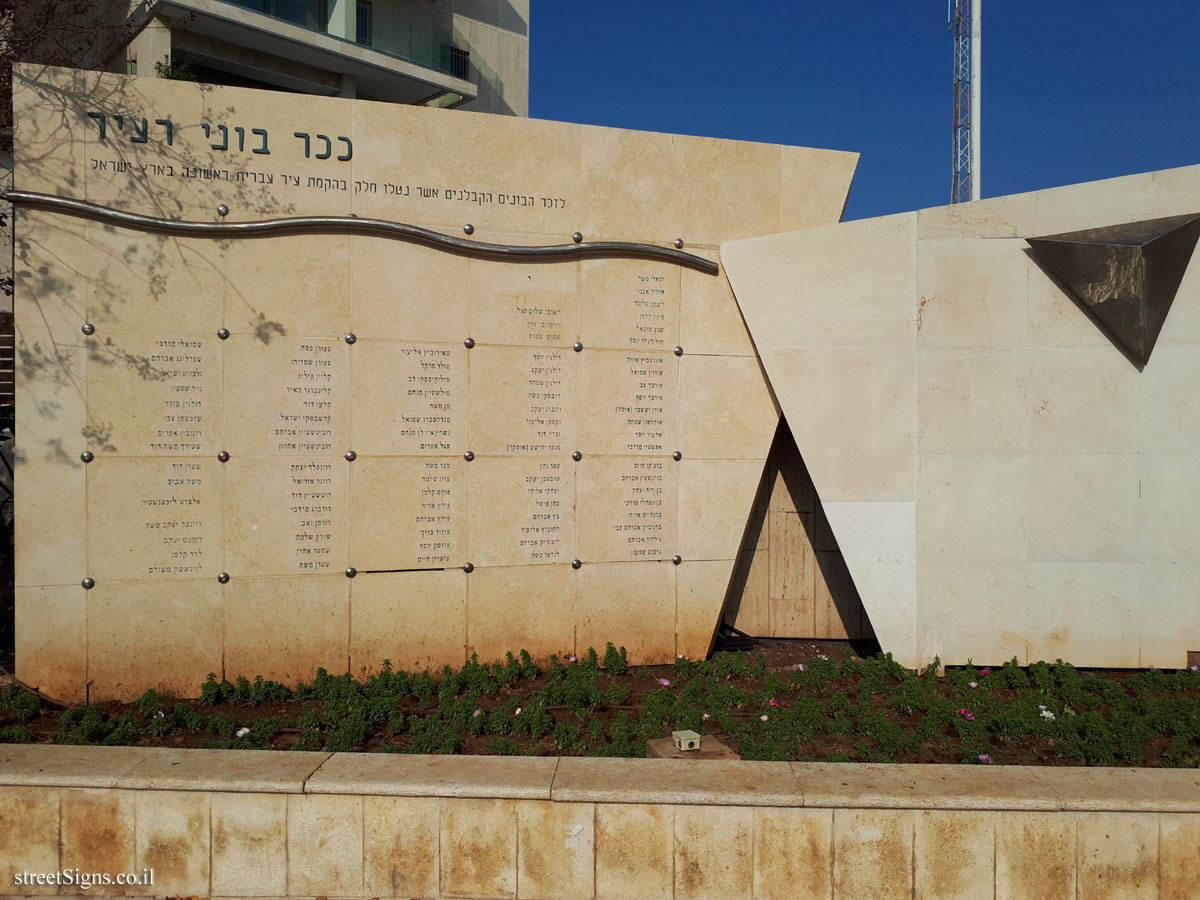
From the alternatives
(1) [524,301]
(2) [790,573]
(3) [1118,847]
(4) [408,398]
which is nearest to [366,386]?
(4) [408,398]

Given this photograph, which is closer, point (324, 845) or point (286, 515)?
point (324, 845)

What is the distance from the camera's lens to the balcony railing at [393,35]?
741 inches

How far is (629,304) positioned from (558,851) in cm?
438

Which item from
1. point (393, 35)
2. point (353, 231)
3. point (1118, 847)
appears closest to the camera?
point (1118, 847)

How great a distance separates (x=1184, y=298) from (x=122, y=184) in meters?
7.87

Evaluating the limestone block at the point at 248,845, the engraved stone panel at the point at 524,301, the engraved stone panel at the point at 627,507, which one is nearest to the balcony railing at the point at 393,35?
the engraved stone panel at the point at 524,301

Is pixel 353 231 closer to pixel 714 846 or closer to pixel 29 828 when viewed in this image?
pixel 29 828

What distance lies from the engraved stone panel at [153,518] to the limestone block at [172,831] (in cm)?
257

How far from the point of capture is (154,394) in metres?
6.20

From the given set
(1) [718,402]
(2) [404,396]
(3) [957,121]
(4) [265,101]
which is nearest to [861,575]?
(1) [718,402]

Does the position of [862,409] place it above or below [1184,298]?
below

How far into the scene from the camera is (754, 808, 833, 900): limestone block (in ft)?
13.0

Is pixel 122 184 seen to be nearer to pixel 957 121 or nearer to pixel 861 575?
pixel 861 575

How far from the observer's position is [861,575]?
6.99m
